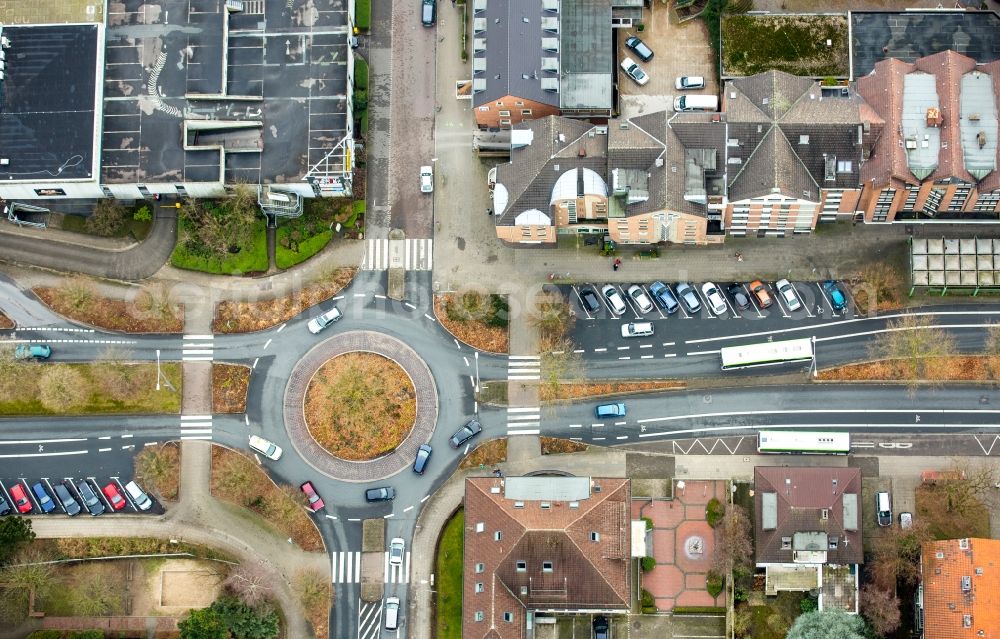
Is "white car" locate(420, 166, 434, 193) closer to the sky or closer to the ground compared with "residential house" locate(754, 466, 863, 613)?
closer to the sky

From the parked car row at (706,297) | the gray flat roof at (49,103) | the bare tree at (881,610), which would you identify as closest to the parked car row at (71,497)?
the gray flat roof at (49,103)

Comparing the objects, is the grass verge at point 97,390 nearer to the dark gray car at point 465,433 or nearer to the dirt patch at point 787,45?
the dark gray car at point 465,433

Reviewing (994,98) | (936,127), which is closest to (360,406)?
(936,127)

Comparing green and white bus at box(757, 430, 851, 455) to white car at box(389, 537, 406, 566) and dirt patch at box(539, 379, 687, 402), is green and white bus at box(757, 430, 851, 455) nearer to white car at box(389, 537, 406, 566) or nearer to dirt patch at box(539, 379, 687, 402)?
dirt patch at box(539, 379, 687, 402)

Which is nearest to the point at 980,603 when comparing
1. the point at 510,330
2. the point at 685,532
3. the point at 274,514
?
the point at 685,532

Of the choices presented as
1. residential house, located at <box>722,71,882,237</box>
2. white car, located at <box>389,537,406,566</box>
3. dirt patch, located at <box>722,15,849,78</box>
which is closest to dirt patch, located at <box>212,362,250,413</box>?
white car, located at <box>389,537,406,566</box>

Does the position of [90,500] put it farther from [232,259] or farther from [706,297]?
[706,297]
